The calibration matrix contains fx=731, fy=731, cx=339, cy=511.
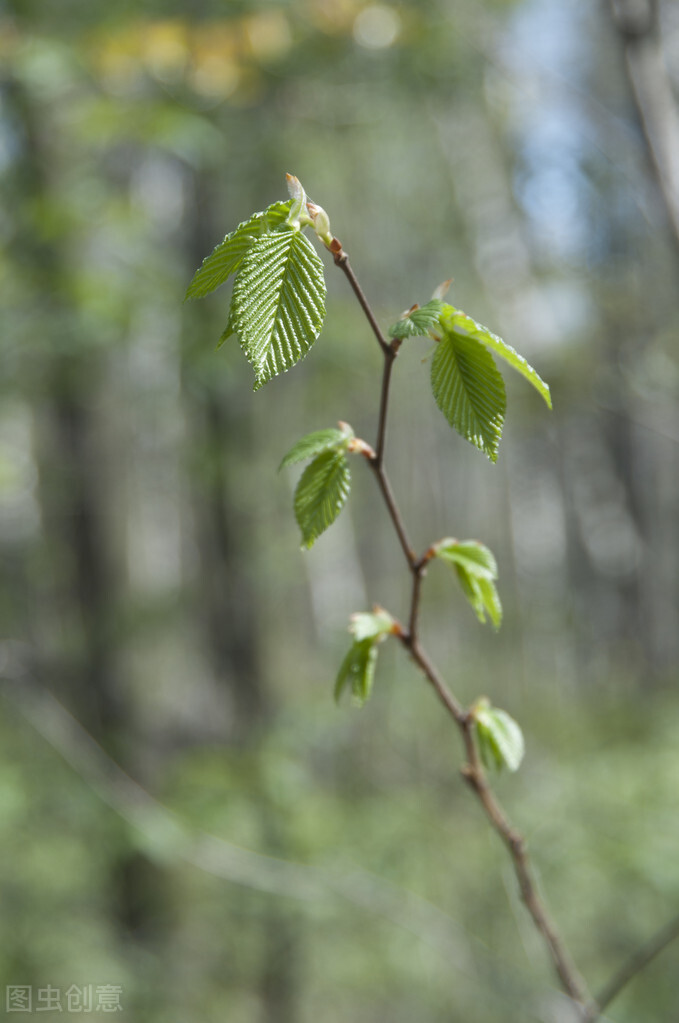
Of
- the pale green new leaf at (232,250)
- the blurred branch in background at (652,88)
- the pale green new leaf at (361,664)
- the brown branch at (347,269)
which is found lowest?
the pale green new leaf at (361,664)

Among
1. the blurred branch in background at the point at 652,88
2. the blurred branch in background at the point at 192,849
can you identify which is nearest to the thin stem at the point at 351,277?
the blurred branch in background at the point at 652,88

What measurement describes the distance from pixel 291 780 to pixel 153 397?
1.64 metres

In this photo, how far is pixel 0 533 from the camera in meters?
14.4

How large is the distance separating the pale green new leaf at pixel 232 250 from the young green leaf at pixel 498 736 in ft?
1.61

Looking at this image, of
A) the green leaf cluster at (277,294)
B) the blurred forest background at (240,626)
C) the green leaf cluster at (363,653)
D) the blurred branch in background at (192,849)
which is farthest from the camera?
the blurred forest background at (240,626)

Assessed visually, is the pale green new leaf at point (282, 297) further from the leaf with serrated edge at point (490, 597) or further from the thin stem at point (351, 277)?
the leaf with serrated edge at point (490, 597)

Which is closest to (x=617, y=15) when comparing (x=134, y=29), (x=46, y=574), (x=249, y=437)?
(x=134, y=29)

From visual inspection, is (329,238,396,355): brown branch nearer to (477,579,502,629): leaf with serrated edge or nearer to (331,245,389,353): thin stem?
(331,245,389,353): thin stem

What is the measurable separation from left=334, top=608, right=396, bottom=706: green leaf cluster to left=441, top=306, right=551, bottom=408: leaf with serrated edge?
0.98 ft

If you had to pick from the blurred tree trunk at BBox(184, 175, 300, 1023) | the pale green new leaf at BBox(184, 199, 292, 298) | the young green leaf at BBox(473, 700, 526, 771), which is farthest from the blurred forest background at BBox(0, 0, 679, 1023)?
the pale green new leaf at BBox(184, 199, 292, 298)

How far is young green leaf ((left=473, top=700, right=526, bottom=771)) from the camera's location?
771mm

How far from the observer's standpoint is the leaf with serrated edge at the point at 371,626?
74 cm

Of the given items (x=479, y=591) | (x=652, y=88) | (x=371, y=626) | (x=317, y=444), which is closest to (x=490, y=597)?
(x=479, y=591)

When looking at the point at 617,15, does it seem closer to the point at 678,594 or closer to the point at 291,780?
the point at 291,780
